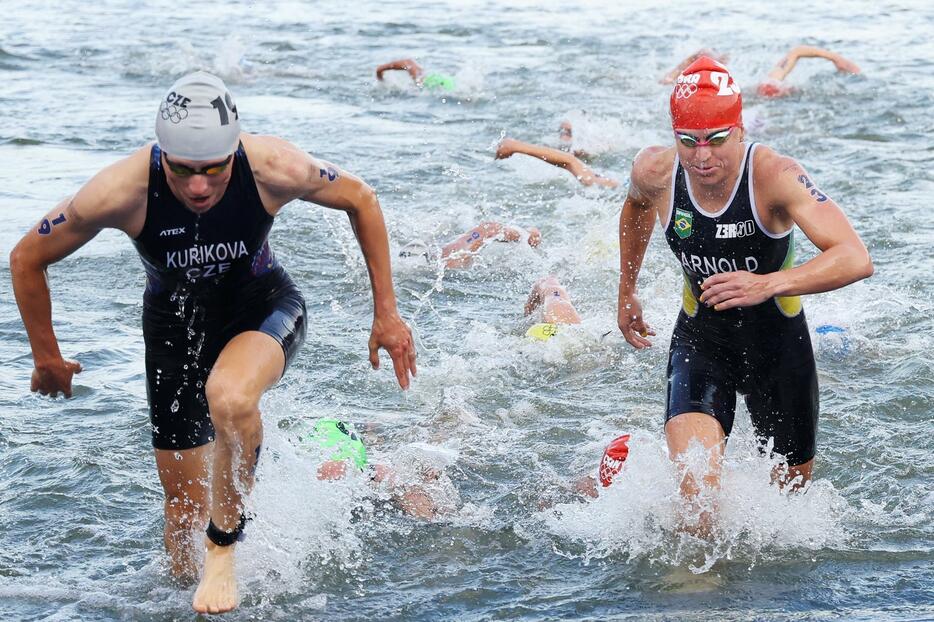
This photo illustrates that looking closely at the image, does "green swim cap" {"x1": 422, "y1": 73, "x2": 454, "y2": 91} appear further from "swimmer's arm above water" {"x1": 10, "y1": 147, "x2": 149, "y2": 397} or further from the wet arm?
"swimmer's arm above water" {"x1": 10, "y1": 147, "x2": 149, "y2": 397}

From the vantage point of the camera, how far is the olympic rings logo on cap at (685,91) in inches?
208

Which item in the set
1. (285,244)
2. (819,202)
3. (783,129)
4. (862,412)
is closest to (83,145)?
(285,244)

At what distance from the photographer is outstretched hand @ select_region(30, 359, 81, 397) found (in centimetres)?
504

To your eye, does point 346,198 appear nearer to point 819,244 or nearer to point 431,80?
point 819,244

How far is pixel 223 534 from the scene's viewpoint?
5.09 m

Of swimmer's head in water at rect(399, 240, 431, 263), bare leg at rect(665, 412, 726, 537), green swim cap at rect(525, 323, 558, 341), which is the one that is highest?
bare leg at rect(665, 412, 726, 537)

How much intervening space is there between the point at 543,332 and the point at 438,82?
1067 cm

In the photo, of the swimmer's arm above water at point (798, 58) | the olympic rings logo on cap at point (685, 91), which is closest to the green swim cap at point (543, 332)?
the olympic rings logo on cap at point (685, 91)

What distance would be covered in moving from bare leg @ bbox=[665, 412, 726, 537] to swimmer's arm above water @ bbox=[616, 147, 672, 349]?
840mm

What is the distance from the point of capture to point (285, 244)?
38.0 feet

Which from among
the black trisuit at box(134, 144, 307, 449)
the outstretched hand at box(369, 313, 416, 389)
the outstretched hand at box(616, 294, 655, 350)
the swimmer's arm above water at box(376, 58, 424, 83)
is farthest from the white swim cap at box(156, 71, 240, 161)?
the swimmer's arm above water at box(376, 58, 424, 83)

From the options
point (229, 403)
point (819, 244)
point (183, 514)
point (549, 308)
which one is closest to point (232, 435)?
point (229, 403)

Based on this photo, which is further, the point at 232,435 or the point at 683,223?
the point at 683,223

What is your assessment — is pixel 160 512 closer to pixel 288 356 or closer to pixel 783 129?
pixel 288 356
